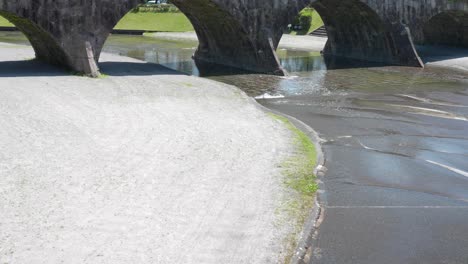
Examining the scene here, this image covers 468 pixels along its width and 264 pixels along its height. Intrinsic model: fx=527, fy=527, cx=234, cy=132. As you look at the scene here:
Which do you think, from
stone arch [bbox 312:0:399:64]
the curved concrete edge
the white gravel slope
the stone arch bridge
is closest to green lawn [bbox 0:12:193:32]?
stone arch [bbox 312:0:399:64]

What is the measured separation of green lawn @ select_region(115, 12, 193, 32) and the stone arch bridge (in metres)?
26.9

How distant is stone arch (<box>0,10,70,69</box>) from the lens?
20.1m

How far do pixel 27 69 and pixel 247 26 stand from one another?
10.2m

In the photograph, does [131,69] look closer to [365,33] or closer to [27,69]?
[27,69]

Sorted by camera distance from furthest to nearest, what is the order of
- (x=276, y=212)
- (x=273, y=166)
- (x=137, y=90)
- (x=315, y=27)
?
1. (x=315, y=27)
2. (x=137, y=90)
3. (x=273, y=166)
4. (x=276, y=212)

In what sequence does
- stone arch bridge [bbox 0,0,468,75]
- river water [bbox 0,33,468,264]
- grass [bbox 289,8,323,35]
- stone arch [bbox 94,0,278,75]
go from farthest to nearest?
grass [bbox 289,8,323,35]
stone arch [bbox 94,0,278,75]
stone arch bridge [bbox 0,0,468,75]
river water [bbox 0,33,468,264]

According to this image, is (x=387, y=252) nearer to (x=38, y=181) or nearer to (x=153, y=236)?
(x=153, y=236)

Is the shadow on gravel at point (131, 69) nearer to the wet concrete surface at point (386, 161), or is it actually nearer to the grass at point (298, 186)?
the wet concrete surface at point (386, 161)

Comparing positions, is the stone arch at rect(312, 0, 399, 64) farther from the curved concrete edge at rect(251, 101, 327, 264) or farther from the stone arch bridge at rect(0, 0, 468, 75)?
the curved concrete edge at rect(251, 101, 327, 264)

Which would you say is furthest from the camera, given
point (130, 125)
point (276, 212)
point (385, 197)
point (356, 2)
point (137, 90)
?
point (356, 2)

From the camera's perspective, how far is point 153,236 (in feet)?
23.4

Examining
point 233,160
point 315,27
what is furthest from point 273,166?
point 315,27

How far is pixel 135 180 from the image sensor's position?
9.20 meters

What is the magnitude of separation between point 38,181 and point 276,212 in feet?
12.9
